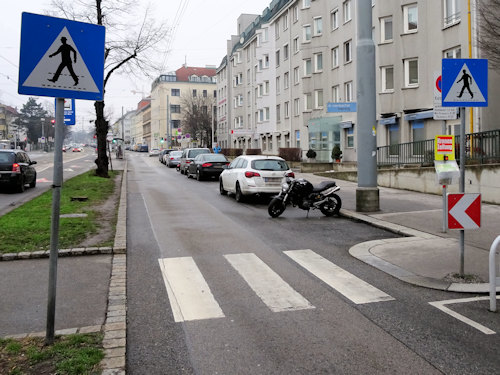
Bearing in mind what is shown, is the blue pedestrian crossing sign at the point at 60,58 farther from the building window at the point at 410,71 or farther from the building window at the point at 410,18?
the building window at the point at 410,18

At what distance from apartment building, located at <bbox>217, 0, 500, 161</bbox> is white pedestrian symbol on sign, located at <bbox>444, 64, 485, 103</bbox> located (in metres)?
2.78

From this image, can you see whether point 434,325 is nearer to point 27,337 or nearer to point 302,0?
point 27,337

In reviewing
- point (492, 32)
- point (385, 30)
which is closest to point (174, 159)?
point (385, 30)

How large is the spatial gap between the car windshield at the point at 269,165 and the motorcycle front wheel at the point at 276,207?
3316 millimetres

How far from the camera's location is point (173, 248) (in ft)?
27.9

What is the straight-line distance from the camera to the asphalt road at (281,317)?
3.86m

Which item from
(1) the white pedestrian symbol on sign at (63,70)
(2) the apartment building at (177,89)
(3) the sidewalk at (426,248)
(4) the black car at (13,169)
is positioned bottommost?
(3) the sidewalk at (426,248)

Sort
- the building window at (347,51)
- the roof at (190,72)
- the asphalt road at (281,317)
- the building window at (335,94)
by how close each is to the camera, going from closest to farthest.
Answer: the asphalt road at (281,317)
the building window at (347,51)
the building window at (335,94)
the roof at (190,72)

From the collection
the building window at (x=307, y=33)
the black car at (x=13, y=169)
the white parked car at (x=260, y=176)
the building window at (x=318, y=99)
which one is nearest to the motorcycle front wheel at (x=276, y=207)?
the white parked car at (x=260, y=176)

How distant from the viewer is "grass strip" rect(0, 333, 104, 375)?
359 cm

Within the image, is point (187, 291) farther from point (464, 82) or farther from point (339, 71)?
point (339, 71)

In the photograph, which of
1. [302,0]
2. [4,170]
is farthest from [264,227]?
[302,0]

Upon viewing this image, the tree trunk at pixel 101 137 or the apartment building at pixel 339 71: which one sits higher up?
the apartment building at pixel 339 71

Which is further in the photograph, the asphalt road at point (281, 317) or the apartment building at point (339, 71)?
the apartment building at point (339, 71)
